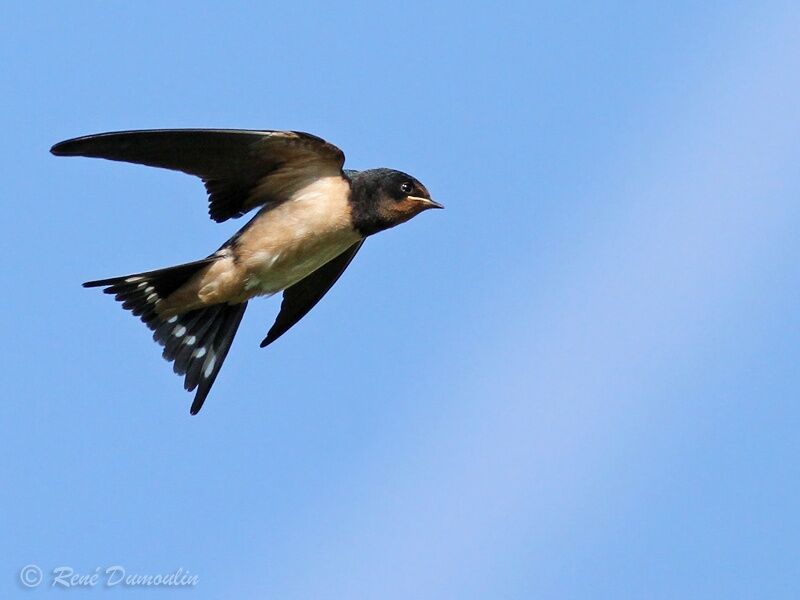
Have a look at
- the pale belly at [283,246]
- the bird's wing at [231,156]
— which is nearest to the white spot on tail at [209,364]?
the pale belly at [283,246]

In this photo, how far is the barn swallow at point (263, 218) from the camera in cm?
1288

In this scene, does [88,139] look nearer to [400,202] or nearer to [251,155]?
[251,155]

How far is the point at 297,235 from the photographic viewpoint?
42.4 ft

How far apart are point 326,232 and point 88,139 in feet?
5.60

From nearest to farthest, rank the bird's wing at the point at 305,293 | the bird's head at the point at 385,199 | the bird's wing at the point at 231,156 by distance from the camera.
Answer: the bird's wing at the point at 231,156
the bird's head at the point at 385,199
the bird's wing at the point at 305,293

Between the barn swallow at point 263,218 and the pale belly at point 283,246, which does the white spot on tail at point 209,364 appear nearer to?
the barn swallow at point 263,218

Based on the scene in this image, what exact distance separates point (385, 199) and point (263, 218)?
815 millimetres

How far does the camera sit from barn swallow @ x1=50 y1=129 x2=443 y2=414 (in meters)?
12.9

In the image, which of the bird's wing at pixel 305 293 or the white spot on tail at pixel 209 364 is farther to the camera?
the bird's wing at pixel 305 293

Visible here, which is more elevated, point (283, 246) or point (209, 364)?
point (283, 246)

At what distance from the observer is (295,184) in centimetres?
1311

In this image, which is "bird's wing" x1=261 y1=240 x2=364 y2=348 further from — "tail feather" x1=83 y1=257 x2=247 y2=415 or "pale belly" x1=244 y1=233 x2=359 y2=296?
"pale belly" x1=244 y1=233 x2=359 y2=296

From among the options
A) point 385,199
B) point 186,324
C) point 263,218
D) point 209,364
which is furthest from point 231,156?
point 209,364

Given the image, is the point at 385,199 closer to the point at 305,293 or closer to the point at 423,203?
the point at 423,203
